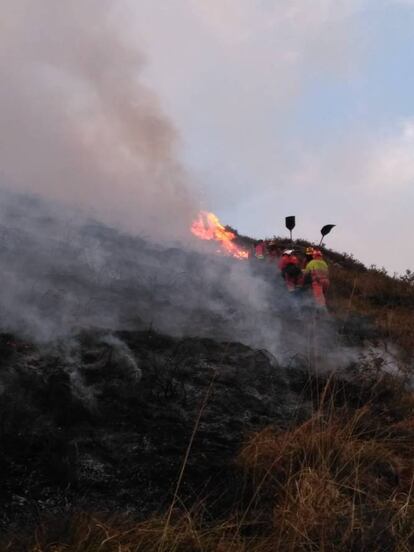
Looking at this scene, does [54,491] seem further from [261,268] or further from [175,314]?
[261,268]

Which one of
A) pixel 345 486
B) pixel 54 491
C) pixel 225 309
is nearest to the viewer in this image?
pixel 345 486

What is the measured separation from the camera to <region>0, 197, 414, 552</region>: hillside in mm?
2965

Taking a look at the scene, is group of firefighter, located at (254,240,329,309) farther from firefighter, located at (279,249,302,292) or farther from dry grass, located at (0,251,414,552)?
dry grass, located at (0,251,414,552)

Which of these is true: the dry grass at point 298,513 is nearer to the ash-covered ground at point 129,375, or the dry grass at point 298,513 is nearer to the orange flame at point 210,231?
the ash-covered ground at point 129,375

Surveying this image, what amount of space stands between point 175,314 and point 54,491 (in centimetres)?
413

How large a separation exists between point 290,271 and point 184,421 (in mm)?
7126

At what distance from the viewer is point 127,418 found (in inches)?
178

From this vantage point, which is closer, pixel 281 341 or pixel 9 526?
pixel 9 526

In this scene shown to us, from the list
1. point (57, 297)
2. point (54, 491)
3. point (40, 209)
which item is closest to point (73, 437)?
point (54, 491)

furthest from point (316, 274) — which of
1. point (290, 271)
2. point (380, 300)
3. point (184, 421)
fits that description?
point (184, 421)

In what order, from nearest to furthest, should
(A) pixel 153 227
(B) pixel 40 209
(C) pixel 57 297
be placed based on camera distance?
(C) pixel 57 297 < (B) pixel 40 209 < (A) pixel 153 227

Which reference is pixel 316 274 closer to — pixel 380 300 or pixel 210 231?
pixel 380 300

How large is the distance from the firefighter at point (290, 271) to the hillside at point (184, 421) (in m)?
2.34

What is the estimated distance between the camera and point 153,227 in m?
15.8
